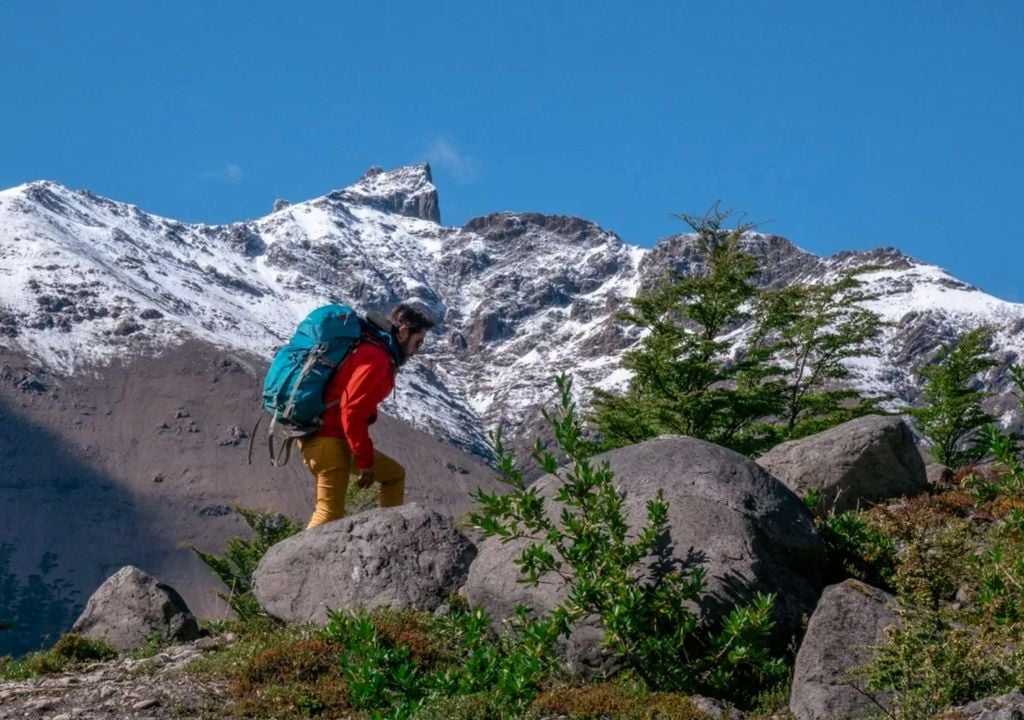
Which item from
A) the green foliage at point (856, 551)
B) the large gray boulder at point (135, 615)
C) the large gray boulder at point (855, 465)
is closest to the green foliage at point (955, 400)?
the large gray boulder at point (855, 465)

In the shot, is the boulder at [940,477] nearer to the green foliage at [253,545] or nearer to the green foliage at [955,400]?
the green foliage at [253,545]

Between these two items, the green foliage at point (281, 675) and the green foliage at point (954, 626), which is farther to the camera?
the green foliage at point (281, 675)

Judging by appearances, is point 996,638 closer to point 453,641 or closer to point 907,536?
point 907,536

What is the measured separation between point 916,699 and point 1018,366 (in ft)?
6.67

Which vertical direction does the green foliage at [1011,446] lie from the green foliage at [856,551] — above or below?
above

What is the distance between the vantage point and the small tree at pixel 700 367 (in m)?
20.4

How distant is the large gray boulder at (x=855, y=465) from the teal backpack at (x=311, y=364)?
420 centimetres

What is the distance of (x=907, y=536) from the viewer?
884cm

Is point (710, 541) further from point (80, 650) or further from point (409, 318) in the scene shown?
point (80, 650)

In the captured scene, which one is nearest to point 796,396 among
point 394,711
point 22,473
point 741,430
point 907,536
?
point 741,430

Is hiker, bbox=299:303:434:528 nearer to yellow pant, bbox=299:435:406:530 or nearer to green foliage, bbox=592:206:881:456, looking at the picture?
yellow pant, bbox=299:435:406:530

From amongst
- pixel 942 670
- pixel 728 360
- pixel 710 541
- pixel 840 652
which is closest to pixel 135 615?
pixel 710 541

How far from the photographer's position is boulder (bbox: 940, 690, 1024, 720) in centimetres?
557

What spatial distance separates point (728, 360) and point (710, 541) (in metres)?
15.8
